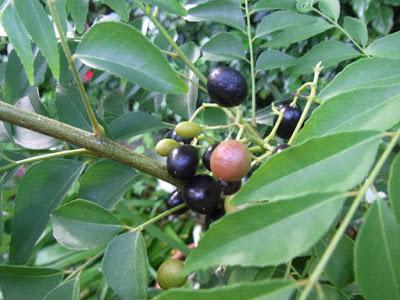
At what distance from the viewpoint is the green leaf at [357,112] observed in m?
0.51

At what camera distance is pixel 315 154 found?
49 centimetres

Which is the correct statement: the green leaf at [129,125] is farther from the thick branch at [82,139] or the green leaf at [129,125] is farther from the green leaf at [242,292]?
the green leaf at [242,292]

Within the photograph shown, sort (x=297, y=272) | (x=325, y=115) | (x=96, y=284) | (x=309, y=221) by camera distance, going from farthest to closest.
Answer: (x=96, y=284) < (x=297, y=272) < (x=325, y=115) < (x=309, y=221)

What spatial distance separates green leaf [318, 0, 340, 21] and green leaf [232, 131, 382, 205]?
23.9 inches

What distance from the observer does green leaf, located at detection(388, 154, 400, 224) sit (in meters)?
0.50

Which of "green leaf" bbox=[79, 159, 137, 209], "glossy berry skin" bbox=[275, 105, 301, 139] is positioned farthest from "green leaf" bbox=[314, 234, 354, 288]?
"green leaf" bbox=[79, 159, 137, 209]

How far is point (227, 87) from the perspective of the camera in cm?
83

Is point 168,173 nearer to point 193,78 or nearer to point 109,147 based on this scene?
point 109,147

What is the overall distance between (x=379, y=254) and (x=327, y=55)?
1.93ft

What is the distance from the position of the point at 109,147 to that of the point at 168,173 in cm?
11

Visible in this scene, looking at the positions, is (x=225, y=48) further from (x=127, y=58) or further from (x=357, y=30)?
(x=127, y=58)

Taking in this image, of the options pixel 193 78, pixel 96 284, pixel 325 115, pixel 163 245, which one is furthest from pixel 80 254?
pixel 325 115

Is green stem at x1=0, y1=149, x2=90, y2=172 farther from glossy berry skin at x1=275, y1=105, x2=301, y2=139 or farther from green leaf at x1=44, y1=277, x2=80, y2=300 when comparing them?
glossy berry skin at x1=275, y1=105, x2=301, y2=139

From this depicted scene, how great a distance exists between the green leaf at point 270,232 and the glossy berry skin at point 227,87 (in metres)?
0.40
